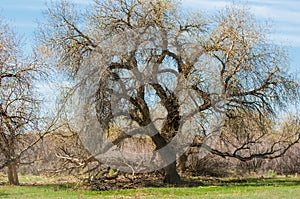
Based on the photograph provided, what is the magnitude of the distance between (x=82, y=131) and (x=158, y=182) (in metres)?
4.93

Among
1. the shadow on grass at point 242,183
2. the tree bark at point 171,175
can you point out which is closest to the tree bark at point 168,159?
the tree bark at point 171,175

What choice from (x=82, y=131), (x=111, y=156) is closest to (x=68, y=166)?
(x=111, y=156)

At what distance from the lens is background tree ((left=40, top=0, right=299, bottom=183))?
72.0ft

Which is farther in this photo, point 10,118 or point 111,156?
point 111,156

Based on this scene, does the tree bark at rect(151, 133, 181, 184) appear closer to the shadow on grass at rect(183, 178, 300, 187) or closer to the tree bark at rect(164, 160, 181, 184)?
the tree bark at rect(164, 160, 181, 184)

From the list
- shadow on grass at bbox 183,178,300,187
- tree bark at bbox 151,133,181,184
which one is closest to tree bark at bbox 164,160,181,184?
tree bark at bbox 151,133,181,184

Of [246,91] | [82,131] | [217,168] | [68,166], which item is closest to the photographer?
[82,131]

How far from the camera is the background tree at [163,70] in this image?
864 inches

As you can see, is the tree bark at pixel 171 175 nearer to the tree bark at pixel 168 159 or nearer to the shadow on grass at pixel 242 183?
the tree bark at pixel 168 159

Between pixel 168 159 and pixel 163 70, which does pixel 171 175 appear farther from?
pixel 163 70

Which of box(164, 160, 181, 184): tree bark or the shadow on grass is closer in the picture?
the shadow on grass

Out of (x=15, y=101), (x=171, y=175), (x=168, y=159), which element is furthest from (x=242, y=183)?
(x=15, y=101)

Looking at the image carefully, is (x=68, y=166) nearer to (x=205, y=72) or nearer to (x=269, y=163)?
(x=205, y=72)

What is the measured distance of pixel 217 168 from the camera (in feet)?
104
